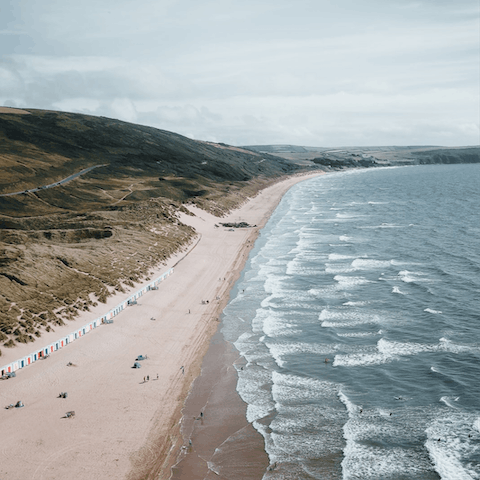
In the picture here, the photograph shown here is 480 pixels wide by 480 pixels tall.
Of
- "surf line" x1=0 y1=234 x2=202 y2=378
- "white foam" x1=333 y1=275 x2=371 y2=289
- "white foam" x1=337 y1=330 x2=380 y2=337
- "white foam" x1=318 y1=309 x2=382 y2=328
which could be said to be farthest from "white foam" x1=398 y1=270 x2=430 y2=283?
"surf line" x1=0 y1=234 x2=202 y2=378

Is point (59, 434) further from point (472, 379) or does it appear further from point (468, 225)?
point (468, 225)

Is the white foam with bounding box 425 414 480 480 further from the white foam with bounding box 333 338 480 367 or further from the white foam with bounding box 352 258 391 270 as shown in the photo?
the white foam with bounding box 352 258 391 270

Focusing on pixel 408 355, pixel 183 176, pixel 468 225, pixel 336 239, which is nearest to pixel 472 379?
pixel 408 355

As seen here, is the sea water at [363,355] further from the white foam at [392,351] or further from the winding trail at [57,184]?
the winding trail at [57,184]

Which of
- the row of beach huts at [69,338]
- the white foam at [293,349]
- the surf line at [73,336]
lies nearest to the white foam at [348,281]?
the white foam at [293,349]

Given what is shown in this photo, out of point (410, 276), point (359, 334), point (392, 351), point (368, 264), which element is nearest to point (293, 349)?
point (359, 334)
